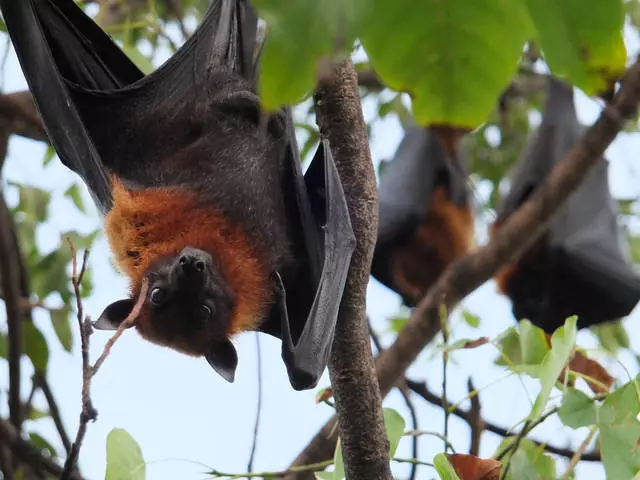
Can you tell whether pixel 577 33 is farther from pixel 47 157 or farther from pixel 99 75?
pixel 47 157

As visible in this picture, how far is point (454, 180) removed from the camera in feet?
29.6

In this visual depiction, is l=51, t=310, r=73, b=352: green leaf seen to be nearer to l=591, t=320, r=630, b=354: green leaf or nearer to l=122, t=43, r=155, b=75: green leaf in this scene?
l=122, t=43, r=155, b=75: green leaf

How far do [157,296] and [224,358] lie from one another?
0.47 metres

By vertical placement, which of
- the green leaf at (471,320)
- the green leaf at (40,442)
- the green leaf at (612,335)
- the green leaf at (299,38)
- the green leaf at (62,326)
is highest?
the green leaf at (612,335)

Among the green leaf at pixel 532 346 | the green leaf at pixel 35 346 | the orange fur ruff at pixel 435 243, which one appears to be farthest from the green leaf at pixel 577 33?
the orange fur ruff at pixel 435 243

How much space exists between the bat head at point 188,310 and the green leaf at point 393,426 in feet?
3.20

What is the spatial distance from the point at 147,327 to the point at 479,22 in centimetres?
290

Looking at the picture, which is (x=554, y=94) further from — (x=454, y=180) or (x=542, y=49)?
(x=542, y=49)

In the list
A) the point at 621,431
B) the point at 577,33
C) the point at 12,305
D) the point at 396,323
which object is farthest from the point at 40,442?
the point at 577,33

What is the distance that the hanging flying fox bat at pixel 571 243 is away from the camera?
25.6 ft

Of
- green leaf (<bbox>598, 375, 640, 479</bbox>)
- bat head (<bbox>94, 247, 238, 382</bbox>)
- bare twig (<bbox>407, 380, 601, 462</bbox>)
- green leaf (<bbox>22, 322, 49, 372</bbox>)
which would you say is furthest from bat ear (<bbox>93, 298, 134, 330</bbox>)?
green leaf (<bbox>598, 375, 640, 479</bbox>)

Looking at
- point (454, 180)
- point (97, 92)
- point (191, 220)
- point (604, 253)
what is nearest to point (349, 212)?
point (191, 220)

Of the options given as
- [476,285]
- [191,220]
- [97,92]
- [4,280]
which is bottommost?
[4,280]

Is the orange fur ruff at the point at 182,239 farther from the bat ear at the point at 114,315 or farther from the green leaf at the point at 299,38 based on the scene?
the green leaf at the point at 299,38
